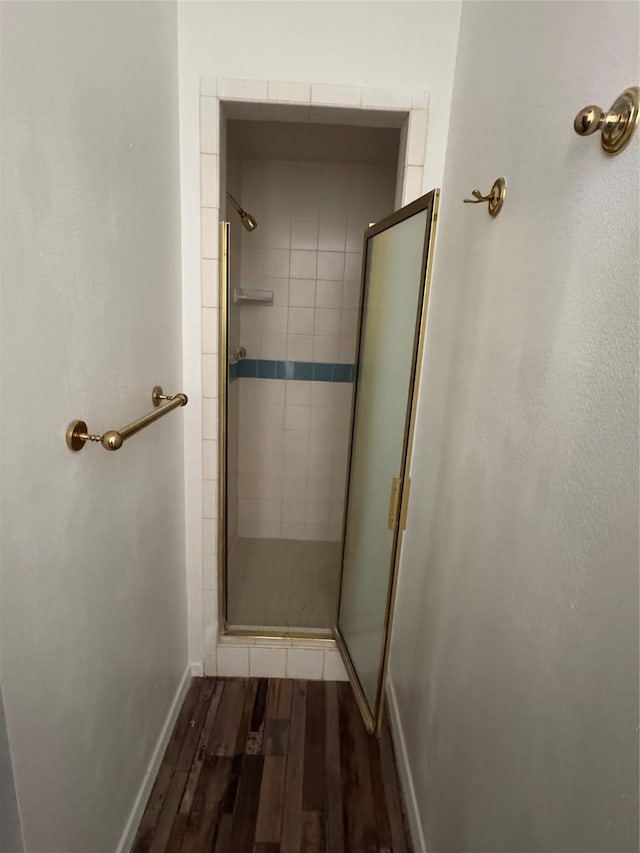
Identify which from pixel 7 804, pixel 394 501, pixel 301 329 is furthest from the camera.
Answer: pixel 301 329

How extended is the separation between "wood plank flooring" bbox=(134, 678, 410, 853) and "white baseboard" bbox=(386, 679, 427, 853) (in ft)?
0.13

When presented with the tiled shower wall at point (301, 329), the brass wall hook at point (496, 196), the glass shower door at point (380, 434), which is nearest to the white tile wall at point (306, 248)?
the tiled shower wall at point (301, 329)

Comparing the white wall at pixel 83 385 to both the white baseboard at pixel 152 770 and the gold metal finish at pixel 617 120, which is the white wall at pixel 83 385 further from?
the gold metal finish at pixel 617 120

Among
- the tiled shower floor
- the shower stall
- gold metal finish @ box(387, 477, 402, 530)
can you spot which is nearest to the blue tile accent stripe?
the shower stall

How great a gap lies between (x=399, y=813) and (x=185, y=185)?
6.76ft

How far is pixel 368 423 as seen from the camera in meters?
1.66

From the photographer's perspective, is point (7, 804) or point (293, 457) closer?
point (7, 804)

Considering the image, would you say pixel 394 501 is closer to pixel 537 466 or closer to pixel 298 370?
pixel 537 466

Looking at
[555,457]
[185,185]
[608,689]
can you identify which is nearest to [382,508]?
[555,457]

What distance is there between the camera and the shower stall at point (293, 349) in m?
2.23

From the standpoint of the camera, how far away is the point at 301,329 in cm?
264

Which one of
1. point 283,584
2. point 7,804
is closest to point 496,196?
point 7,804

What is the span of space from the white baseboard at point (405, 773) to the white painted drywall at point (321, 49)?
→ 1850mm

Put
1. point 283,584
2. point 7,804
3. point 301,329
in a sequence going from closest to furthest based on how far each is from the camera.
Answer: point 7,804
point 283,584
point 301,329
